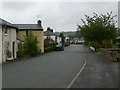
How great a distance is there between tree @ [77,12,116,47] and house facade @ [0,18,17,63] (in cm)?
2027

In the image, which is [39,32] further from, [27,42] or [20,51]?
[20,51]

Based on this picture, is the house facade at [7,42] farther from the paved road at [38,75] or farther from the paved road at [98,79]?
the paved road at [98,79]

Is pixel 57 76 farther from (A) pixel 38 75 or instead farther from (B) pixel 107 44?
(B) pixel 107 44

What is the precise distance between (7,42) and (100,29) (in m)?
23.1

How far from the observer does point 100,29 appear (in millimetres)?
47156

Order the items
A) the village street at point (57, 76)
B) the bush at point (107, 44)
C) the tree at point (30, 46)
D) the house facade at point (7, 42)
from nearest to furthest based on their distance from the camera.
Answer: the village street at point (57, 76) < the house facade at point (7, 42) < the tree at point (30, 46) < the bush at point (107, 44)

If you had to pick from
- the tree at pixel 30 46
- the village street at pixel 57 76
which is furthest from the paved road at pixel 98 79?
the tree at pixel 30 46

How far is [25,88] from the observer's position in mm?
10211

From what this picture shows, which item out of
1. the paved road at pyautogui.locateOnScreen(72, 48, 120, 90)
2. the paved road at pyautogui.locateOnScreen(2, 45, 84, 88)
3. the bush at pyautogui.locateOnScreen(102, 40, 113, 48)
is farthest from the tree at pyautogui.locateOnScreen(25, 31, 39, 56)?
the paved road at pyautogui.locateOnScreen(72, 48, 120, 90)

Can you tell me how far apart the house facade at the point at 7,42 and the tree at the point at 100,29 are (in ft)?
66.5

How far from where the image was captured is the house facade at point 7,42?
2664 cm

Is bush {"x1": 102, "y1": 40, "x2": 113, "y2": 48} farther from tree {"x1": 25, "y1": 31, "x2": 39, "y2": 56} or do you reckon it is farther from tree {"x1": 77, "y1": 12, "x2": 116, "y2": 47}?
tree {"x1": 25, "y1": 31, "x2": 39, "y2": 56}

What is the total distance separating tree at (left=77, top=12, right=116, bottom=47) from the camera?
4694cm

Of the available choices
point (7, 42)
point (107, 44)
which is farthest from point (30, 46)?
point (107, 44)
